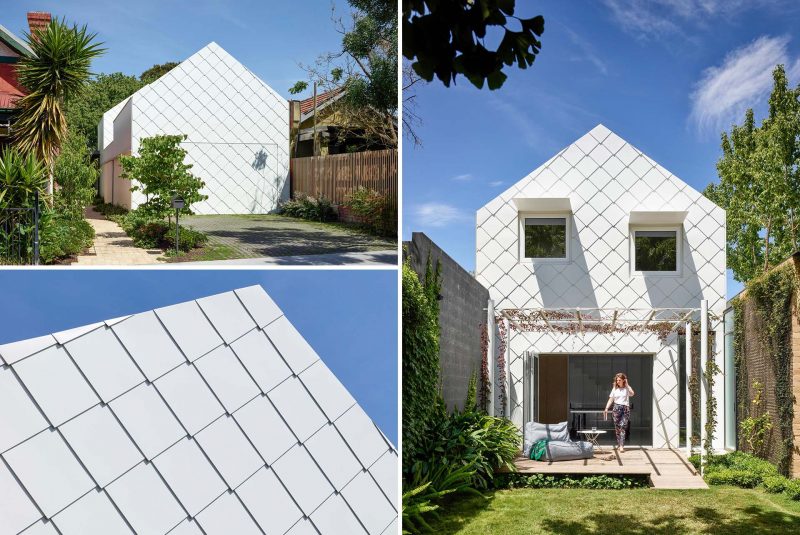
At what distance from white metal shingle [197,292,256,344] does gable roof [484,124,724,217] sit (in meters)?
8.20

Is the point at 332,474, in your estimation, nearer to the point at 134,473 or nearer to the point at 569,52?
the point at 134,473

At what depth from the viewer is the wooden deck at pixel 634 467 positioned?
10289mm

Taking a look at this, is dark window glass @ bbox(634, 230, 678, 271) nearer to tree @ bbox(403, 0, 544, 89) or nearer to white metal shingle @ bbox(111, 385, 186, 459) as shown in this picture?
white metal shingle @ bbox(111, 385, 186, 459)

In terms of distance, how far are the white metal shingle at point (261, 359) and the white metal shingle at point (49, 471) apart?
2.19 meters

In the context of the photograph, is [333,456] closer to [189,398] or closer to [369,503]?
[369,503]

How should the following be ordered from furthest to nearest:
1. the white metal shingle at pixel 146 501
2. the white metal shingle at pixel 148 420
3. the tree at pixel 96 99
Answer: the tree at pixel 96 99 < the white metal shingle at pixel 148 420 < the white metal shingle at pixel 146 501

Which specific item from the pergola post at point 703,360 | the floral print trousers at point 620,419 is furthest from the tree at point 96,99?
the floral print trousers at point 620,419

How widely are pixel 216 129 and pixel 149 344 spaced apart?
12.9 feet

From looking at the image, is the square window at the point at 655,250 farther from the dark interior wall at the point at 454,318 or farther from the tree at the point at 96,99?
the tree at the point at 96,99

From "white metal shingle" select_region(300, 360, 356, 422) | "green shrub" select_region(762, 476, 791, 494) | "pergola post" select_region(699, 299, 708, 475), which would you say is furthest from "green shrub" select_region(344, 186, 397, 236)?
"pergola post" select_region(699, 299, 708, 475)

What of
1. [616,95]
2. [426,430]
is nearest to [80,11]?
[426,430]

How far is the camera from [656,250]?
47.5ft

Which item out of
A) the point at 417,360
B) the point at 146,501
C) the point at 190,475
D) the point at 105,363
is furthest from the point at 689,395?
the point at 105,363

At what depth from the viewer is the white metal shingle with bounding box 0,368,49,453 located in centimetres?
516
